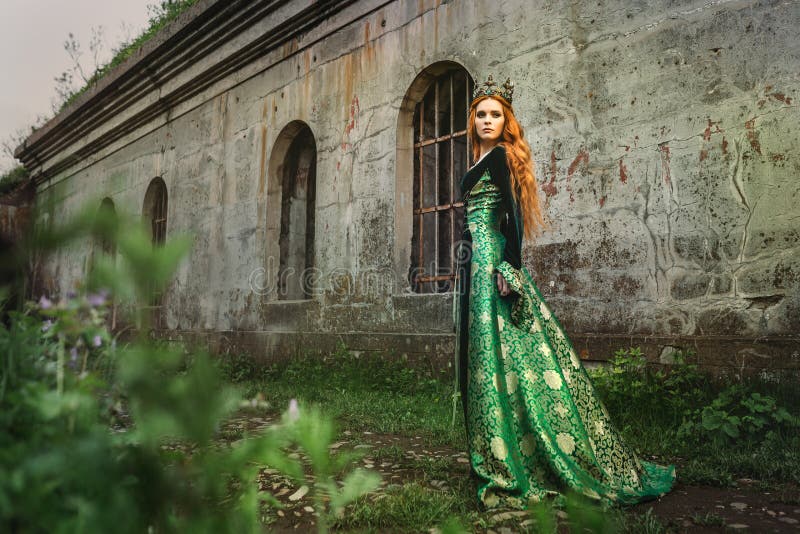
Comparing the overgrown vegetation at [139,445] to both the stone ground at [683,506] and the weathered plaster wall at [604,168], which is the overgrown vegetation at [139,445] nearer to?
the stone ground at [683,506]

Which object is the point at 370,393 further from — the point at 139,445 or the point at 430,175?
the point at 139,445

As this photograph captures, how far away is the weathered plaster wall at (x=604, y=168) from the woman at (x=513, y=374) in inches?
64.2

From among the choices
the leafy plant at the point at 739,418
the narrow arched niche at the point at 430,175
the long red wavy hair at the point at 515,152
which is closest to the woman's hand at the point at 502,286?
the long red wavy hair at the point at 515,152

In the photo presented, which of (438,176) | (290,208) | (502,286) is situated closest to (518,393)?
(502,286)

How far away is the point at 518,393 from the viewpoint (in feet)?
9.06

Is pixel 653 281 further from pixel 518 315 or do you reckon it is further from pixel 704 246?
pixel 518 315

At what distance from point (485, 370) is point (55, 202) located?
2375 mm

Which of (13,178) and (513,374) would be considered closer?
(513,374)

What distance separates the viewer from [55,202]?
65cm

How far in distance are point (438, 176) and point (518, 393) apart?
3910mm

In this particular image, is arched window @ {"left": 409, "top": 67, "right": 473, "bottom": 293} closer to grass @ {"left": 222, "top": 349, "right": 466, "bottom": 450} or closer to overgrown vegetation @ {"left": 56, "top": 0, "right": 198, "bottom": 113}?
grass @ {"left": 222, "top": 349, "right": 466, "bottom": 450}

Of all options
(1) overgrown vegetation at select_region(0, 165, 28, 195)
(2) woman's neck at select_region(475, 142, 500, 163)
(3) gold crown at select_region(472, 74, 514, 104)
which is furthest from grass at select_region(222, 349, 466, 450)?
(1) overgrown vegetation at select_region(0, 165, 28, 195)

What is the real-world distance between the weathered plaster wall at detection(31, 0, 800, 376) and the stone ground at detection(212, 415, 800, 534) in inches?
48.1

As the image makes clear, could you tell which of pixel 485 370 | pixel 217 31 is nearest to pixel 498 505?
pixel 485 370
